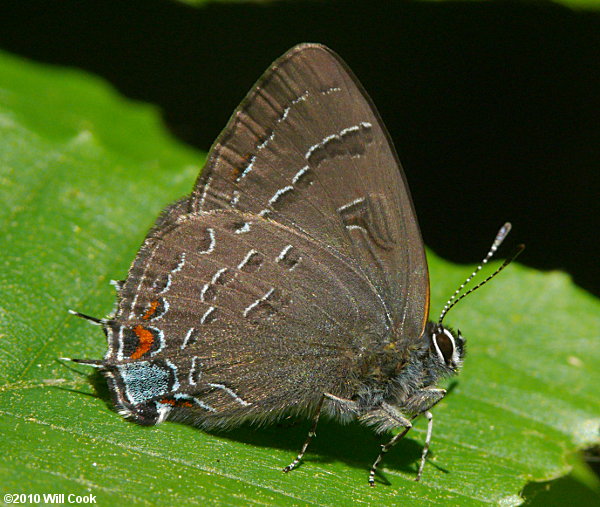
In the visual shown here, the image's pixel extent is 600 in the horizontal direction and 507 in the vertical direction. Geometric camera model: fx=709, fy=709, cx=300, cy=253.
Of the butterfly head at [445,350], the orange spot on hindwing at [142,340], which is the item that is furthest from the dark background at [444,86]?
the orange spot on hindwing at [142,340]

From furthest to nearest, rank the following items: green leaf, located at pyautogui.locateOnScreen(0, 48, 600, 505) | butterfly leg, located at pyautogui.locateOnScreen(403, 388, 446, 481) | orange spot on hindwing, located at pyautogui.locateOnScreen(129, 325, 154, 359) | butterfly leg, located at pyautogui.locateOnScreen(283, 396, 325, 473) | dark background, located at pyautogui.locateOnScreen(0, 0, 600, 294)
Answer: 1. dark background, located at pyautogui.locateOnScreen(0, 0, 600, 294)
2. butterfly leg, located at pyautogui.locateOnScreen(403, 388, 446, 481)
3. butterfly leg, located at pyautogui.locateOnScreen(283, 396, 325, 473)
4. orange spot on hindwing, located at pyautogui.locateOnScreen(129, 325, 154, 359)
5. green leaf, located at pyautogui.locateOnScreen(0, 48, 600, 505)

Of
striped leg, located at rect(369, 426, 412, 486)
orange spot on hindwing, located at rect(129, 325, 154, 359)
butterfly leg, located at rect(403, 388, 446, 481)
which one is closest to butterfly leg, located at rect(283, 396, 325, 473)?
striped leg, located at rect(369, 426, 412, 486)

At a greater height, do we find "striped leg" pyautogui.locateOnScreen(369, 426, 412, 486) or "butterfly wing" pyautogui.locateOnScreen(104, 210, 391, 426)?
"butterfly wing" pyautogui.locateOnScreen(104, 210, 391, 426)

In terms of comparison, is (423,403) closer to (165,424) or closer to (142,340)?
(165,424)

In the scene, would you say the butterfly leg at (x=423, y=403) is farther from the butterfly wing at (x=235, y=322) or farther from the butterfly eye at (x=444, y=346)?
the butterfly wing at (x=235, y=322)

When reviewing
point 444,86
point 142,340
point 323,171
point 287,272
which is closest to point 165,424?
point 142,340

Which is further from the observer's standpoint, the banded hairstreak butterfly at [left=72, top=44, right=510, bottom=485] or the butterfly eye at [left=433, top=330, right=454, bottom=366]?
the butterfly eye at [left=433, top=330, right=454, bottom=366]

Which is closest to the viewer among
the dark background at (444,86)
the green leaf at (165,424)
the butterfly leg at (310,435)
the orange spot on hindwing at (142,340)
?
the green leaf at (165,424)

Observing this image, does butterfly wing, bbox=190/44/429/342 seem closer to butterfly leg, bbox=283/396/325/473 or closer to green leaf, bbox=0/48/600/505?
butterfly leg, bbox=283/396/325/473
